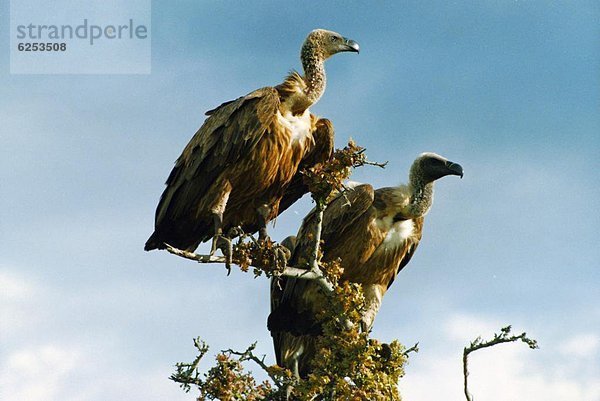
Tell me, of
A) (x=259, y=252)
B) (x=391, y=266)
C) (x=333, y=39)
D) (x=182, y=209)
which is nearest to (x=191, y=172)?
(x=182, y=209)

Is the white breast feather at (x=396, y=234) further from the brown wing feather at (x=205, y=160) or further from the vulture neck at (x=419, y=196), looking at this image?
the brown wing feather at (x=205, y=160)

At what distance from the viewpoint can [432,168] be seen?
1068cm

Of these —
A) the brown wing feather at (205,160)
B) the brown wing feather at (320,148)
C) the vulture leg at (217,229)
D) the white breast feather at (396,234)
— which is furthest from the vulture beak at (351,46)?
the white breast feather at (396,234)

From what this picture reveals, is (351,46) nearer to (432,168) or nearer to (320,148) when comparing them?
(320,148)

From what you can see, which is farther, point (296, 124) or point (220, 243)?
point (296, 124)

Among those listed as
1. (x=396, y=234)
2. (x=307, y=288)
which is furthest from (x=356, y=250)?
(x=307, y=288)

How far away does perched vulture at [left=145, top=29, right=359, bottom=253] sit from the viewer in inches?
300

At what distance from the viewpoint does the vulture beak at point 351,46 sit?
27.6 feet

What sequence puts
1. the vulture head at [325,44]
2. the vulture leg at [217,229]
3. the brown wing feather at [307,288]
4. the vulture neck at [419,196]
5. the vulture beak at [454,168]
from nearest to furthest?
the vulture leg at [217,229], the vulture head at [325,44], the brown wing feather at [307,288], the vulture neck at [419,196], the vulture beak at [454,168]

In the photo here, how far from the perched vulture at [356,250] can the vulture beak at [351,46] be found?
1.77 m

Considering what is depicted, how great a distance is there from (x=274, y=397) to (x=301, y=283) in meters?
2.06

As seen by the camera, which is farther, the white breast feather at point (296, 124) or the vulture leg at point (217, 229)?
the white breast feather at point (296, 124)

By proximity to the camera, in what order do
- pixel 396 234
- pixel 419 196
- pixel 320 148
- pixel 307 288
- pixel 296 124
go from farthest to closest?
pixel 419 196
pixel 396 234
pixel 307 288
pixel 320 148
pixel 296 124

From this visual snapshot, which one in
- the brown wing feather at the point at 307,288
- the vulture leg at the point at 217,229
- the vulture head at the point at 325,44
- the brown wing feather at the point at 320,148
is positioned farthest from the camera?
the brown wing feather at the point at 307,288
